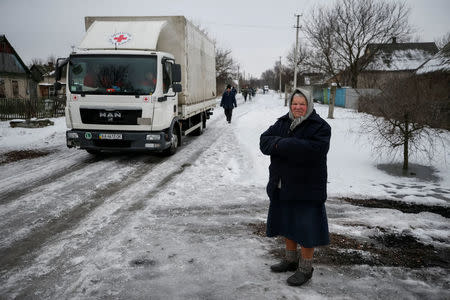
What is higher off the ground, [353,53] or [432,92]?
[353,53]

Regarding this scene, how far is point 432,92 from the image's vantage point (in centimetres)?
646

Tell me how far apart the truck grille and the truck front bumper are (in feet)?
0.80

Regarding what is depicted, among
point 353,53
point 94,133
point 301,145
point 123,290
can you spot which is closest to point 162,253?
point 123,290

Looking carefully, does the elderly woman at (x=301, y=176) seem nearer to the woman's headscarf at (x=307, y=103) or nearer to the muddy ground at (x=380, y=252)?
the woman's headscarf at (x=307, y=103)

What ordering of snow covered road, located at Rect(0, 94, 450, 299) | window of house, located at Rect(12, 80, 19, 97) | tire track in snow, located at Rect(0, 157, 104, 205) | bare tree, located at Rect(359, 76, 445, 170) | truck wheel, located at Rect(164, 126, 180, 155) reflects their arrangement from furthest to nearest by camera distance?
window of house, located at Rect(12, 80, 19, 97) → truck wheel, located at Rect(164, 126, 180, 155) → bare tree, located at Rect(359, 76, 445, 170) → tire track in snow, located at Rect(0, 157, 104, 205) → snow covered road, located at Rect(0, 94, 450, 299)

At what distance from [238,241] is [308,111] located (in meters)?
1.91

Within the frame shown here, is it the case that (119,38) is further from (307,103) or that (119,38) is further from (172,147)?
(307,103)

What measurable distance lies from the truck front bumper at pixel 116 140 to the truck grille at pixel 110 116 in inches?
9.6

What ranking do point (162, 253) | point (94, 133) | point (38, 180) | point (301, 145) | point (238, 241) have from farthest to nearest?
point (94, 133) → point (38, 180) → point (238, 241) → point (162, 253) → point (301, 145)

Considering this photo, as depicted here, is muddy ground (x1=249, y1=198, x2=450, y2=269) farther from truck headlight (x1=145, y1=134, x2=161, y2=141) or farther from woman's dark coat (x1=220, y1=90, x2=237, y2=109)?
woman's dark coat (x1=220, y1=90, x2=237, y2=109)

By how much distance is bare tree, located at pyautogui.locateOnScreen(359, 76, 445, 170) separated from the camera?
250 inches

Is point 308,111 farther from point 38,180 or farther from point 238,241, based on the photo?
point 38,180

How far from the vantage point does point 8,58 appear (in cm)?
2923

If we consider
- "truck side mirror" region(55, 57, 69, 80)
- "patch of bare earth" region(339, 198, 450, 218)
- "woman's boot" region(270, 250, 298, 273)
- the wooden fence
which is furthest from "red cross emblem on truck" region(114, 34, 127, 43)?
the wooden fence
